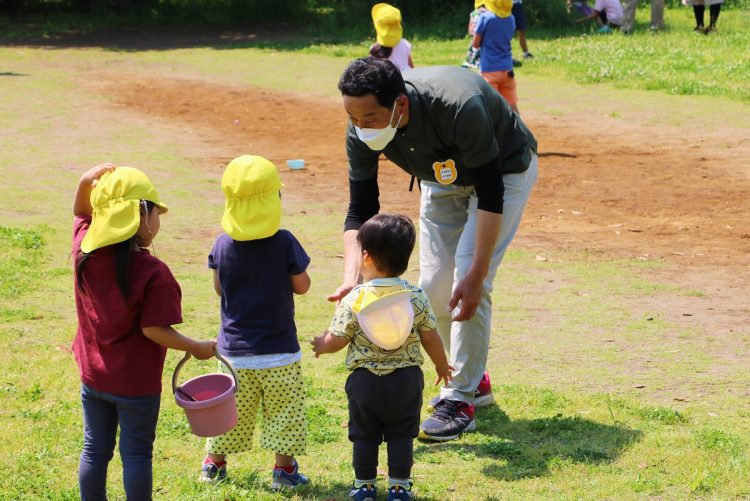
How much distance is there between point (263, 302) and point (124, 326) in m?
0.60

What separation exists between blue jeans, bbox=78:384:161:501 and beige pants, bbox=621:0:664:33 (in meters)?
19.0

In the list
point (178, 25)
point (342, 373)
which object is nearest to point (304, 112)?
point (342, 373)

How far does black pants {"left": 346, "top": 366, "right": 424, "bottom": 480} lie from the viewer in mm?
4012

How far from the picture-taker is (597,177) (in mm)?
10773

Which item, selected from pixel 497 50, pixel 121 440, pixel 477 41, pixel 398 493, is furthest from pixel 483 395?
pixel 477 41

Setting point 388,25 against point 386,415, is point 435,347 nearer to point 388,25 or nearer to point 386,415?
point 386,415

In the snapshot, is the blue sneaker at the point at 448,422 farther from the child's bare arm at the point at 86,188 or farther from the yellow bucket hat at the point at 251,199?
the child's bare arm at the point at 86,188

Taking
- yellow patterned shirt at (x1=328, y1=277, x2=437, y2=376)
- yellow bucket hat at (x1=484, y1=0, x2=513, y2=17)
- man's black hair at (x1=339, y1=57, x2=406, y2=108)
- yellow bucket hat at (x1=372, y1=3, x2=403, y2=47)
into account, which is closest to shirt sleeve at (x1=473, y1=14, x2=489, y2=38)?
yellow bucket hat at (x1=484, y1=0, x2=513, y2=17)

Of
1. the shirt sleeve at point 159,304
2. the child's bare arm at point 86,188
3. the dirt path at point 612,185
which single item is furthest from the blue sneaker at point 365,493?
the dirt path at point 612,185

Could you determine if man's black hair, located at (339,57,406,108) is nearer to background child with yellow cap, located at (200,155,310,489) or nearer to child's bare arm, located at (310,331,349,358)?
background child with yellow cap, located at (200,155,310,489)

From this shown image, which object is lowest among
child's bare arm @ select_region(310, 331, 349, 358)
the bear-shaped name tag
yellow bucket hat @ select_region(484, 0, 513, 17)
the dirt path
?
the dirt path

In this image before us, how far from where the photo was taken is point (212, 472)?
14.1 feet

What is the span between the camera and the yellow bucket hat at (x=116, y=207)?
3.60 meters

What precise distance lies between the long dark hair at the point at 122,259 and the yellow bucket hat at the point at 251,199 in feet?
1.25
